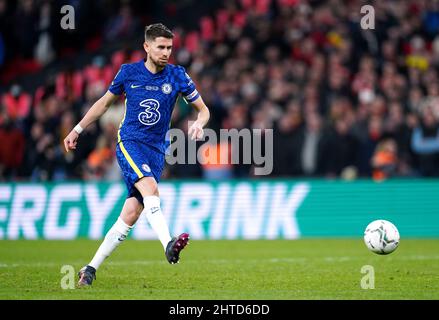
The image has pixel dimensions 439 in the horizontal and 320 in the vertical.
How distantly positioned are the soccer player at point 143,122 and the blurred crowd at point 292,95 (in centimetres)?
893

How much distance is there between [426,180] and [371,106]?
287 cm

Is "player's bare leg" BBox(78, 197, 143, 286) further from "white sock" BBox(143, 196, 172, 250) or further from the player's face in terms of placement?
the player's face

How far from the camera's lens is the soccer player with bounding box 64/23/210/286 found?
962 cm

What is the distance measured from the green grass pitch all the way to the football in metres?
0.29

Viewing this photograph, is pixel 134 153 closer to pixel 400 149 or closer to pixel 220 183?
pixel 220 183

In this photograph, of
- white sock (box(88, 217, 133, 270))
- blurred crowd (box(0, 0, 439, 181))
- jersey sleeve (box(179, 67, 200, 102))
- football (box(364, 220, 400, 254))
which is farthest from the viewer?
blurred crowd (box(0, 0, 439, 181))

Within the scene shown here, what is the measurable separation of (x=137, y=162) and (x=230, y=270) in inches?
95.3

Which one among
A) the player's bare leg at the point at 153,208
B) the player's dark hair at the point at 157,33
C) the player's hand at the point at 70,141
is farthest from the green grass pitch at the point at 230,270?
the player's dark hair at the point at 157,33

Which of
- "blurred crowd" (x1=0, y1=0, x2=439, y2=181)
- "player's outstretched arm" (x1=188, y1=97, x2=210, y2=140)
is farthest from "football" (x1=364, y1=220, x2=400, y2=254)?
"blurred crowd" (x1=0, y1=0, x2=439, y2=181)

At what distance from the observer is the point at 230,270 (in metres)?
11.4

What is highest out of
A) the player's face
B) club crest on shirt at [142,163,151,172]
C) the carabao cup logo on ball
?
the player's face

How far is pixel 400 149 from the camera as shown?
18.8 m

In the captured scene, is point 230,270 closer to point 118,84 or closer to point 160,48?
point 118,84

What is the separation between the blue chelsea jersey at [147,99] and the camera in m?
9.77
